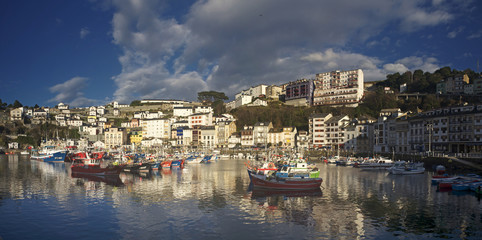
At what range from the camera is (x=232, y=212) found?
25703mm

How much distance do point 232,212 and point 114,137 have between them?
115 metres

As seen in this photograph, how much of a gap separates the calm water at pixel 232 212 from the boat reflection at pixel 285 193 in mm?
110

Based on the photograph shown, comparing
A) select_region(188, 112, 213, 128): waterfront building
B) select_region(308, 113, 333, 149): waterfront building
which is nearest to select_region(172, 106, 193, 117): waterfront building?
select_region(188, 112, 213, 128): waterfront building

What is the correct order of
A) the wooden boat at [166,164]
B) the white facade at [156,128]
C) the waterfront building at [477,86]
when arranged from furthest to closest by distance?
the white facade at [156,128]
the waterfront building at [477,86]
the wooden boat at [166,164]

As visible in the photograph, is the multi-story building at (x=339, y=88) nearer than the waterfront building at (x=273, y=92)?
Yes

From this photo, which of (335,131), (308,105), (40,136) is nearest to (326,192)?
(335,131)

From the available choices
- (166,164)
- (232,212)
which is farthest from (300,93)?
(232,212)

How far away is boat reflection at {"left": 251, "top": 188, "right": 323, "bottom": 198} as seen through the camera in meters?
33.3

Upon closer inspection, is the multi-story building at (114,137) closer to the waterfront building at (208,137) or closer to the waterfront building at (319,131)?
the waterfront building at (208,137)

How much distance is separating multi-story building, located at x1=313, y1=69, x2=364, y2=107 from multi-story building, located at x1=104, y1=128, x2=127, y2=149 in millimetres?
74013

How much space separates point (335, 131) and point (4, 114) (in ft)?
452

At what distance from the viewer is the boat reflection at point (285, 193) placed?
33.3 metres

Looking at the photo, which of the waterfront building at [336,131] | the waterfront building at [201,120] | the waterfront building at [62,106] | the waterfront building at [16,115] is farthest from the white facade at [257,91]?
the waterfront building at [62,106]

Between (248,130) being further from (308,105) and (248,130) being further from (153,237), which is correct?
(153,237)
